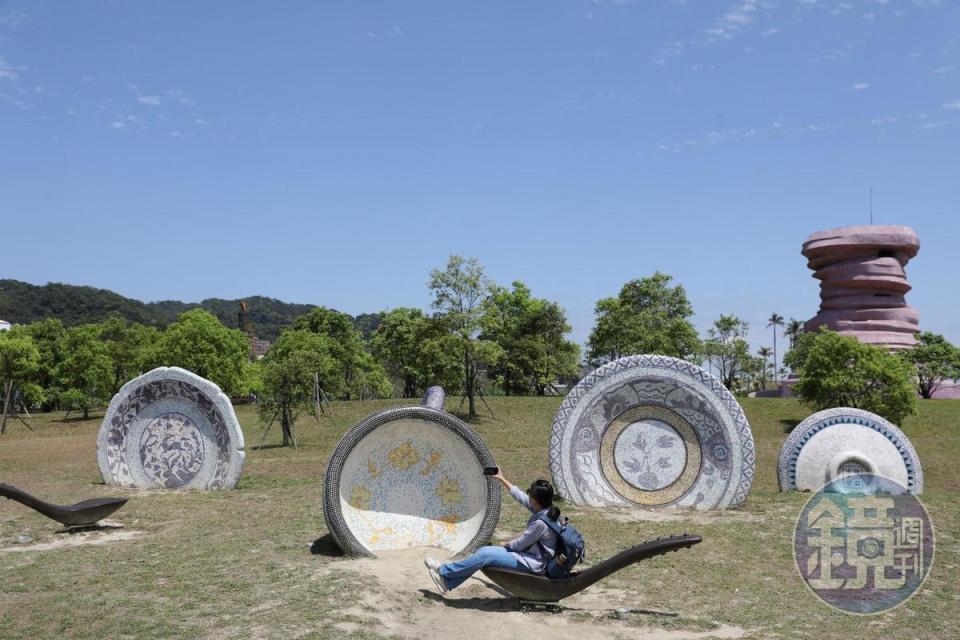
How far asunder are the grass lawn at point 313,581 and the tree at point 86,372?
28774 mm

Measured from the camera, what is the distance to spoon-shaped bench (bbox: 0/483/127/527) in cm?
1129

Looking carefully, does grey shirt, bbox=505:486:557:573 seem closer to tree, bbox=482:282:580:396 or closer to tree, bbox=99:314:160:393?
tree, bbox=99:314:160:393

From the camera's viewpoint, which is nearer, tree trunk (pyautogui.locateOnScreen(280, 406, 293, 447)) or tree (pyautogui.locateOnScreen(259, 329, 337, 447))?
tree (pyautogui.locateOnScreen(259, 329, 337, 447))

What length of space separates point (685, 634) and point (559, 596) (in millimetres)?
1214

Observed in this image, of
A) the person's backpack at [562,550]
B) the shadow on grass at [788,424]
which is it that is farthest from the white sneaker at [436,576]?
the shadow on grass at [788,424]

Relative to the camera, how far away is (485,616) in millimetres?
7457

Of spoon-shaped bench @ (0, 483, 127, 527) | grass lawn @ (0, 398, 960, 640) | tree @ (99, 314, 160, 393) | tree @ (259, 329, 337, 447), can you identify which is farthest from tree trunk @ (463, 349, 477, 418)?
spoon-shaped bench @ (0, 483, 127, 527)

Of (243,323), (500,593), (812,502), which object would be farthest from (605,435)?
(243,323)

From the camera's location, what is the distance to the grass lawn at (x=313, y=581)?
707 cm

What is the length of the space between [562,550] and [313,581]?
8.82ft

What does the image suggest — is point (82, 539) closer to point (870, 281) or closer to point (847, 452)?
point (847, 452)

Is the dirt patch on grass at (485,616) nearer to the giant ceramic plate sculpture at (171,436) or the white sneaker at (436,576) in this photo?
the white sneaker at (436,576)

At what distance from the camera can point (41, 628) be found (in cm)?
686

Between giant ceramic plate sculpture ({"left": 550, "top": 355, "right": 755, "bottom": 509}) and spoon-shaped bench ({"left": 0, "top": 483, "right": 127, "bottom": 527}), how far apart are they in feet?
23.4
